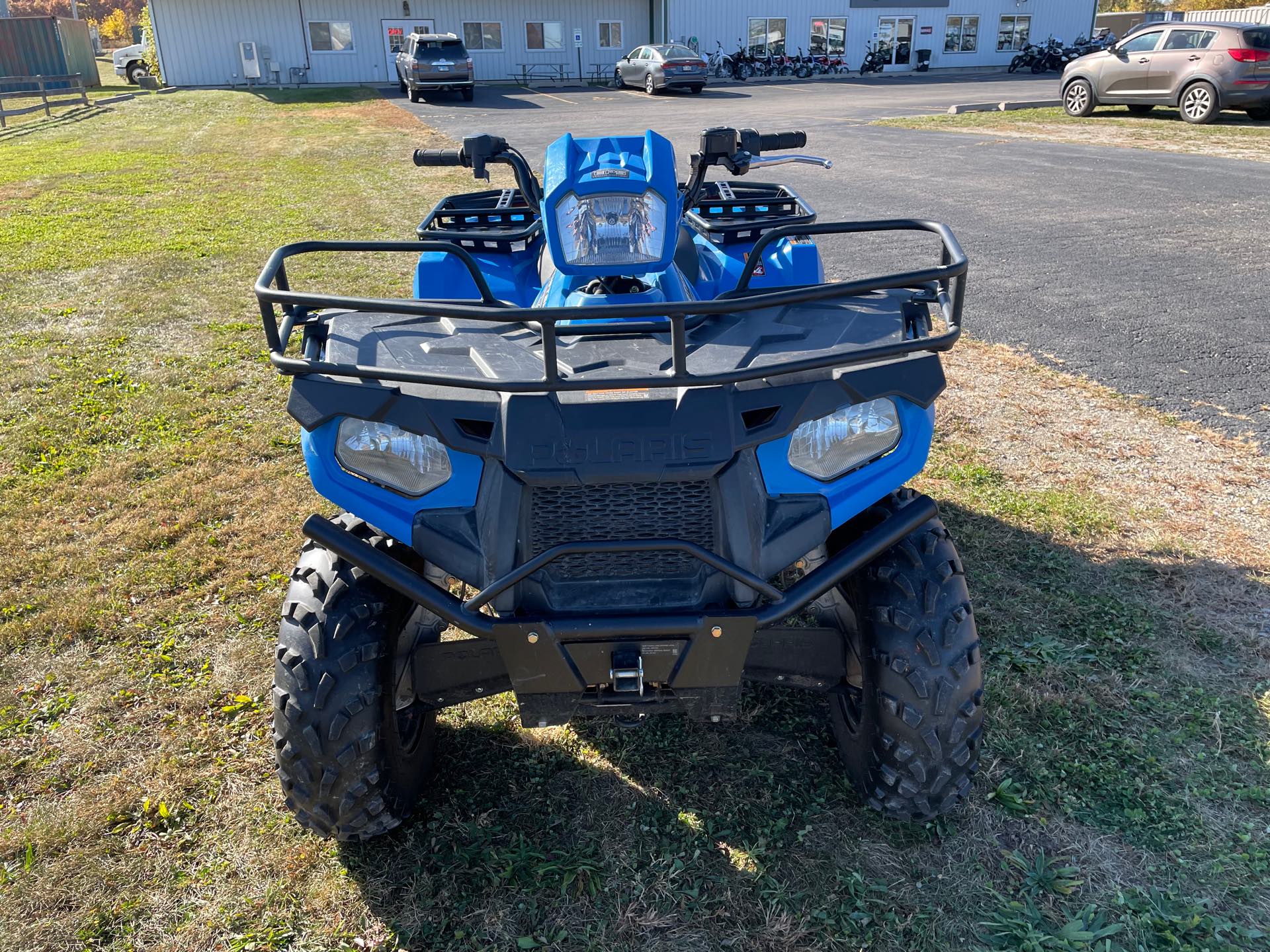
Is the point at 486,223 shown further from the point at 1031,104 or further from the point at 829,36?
the point at 829,36

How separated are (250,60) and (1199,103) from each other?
28.6 metres

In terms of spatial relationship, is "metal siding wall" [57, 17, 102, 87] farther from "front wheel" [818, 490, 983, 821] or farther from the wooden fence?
"front wheel" [818, 490, 983, 821]

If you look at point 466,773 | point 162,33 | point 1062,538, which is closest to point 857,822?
point 466,773

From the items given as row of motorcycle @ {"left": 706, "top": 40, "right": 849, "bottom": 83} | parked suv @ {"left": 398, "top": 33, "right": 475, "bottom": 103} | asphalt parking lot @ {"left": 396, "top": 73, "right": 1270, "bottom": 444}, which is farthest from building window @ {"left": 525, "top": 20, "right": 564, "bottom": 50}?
asphalt parking lot @ {"left": 396, "top": 73, "right": 1270, "bottom": 444}

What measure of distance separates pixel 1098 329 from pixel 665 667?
5368mm

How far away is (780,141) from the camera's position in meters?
3.62

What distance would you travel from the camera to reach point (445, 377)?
6.79ft

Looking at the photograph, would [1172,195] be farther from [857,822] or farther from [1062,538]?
[857,822]

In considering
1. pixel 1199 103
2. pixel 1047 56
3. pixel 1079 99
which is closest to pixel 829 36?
pixel 1047 56

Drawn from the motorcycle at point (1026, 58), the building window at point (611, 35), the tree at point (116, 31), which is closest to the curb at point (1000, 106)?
the motorcycle at point (1026, 58)

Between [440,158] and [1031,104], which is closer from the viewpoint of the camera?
[440,158]

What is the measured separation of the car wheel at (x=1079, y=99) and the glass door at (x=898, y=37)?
1936 centimetres

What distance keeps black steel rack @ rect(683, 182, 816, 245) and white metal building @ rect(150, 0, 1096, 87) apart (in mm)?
33354

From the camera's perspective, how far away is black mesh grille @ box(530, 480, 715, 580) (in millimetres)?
2082
